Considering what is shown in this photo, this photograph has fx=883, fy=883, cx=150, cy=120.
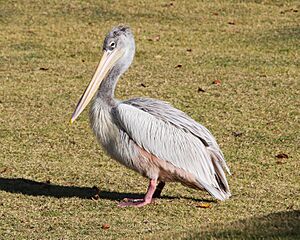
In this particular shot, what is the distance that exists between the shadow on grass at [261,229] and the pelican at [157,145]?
1.25 meters

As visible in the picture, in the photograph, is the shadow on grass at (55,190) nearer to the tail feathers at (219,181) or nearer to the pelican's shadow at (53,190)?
the pelican's shadow at (53,190)

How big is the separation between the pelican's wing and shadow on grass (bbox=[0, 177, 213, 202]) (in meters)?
0.42

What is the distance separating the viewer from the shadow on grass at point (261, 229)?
631 centimetres

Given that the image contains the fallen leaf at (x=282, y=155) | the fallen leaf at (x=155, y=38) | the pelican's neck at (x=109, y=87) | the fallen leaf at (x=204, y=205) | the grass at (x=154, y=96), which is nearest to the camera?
the grass at (x=154, y=96)

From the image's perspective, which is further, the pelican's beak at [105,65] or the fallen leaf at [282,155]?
the fallen leaf at [282,155]

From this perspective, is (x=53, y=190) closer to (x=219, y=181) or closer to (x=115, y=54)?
(x=115, y=54)

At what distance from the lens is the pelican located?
816cm

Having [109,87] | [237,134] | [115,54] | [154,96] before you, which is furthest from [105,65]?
[154,96]

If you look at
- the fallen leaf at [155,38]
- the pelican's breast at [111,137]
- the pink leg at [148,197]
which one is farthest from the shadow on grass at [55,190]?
the fallen leaf at [155,38]

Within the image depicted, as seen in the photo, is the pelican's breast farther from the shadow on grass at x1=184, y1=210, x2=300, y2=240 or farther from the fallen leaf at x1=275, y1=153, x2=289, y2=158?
the fallen leaf at x1=275, y1=153, x2=289, y2=158

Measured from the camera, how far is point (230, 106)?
40.4 feet

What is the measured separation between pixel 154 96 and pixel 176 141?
15.6 ft

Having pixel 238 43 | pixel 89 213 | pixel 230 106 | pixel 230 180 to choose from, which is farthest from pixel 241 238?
pixel 238 43

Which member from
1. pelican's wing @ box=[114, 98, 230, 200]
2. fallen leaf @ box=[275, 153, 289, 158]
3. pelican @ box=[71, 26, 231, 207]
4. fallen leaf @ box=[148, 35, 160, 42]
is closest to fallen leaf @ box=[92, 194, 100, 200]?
pelican @ box=[71, 26, 231, 207]
